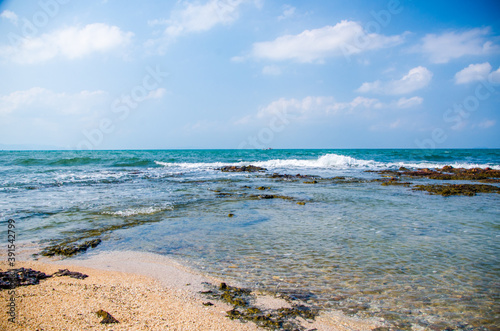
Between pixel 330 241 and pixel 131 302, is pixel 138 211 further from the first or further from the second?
pixel 330 241

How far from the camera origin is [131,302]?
3740mm

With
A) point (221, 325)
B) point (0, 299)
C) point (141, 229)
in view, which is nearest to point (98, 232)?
point (141, 229)

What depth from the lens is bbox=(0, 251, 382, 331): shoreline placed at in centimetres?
322

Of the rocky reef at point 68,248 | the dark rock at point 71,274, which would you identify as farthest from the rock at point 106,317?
the rocky reef at point 68,248

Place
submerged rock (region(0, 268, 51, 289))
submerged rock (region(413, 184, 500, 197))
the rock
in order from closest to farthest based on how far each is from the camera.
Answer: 1. the rock
2. submerged rock (region(0, 268, 51, 289))
3. submerged rock (region(413, 184, 500, 197))

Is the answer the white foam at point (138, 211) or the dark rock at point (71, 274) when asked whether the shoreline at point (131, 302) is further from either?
the white foam at point (138, 211)

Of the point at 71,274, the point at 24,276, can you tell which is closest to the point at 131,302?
the point at 71,274

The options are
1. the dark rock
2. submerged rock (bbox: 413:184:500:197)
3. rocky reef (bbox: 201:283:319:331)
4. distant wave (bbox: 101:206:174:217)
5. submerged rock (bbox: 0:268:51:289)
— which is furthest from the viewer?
submerged rock (bbox: 413:184:500:197)

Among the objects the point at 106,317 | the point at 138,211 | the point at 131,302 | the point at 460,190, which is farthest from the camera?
the point at 460,190

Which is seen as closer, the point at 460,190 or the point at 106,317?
the point at 106,317

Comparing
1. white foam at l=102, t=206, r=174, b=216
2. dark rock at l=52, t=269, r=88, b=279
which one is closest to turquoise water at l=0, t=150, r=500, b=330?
white foam at l=102, t=206, r=174, b=216

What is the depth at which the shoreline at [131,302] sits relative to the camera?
10.6 ft

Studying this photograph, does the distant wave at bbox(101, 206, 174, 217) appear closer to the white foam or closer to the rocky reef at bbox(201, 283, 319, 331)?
the white foam

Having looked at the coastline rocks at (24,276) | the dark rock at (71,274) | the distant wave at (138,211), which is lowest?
the distant wave at (138,211)
